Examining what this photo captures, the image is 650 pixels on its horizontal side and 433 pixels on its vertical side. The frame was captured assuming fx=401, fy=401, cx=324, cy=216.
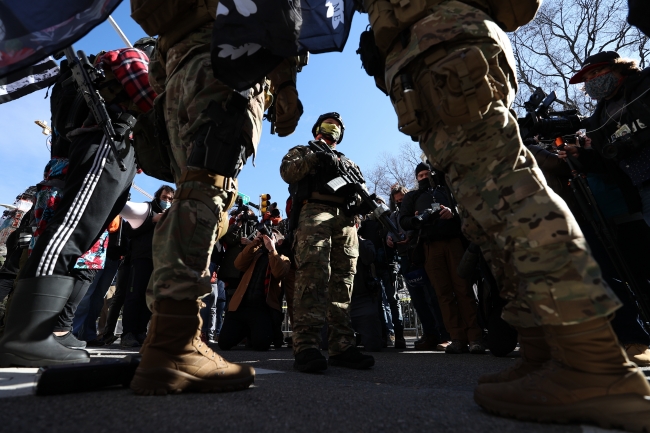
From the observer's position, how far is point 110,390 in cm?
127

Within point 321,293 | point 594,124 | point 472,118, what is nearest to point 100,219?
point 321,293

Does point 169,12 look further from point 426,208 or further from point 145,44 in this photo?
point 426,208

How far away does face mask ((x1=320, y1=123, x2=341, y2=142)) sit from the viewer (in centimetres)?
375

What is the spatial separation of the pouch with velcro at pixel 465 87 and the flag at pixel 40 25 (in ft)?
4.16

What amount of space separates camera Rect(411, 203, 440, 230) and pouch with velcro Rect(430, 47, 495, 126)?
9.74ft

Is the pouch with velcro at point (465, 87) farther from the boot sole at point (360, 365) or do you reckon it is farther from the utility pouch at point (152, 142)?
the boot sole at point (360, 365)

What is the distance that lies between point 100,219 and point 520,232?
205 cm

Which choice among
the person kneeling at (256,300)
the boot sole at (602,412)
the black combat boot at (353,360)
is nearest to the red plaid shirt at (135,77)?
the black combat boot at (353,360)

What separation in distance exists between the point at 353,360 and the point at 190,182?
1.71 m

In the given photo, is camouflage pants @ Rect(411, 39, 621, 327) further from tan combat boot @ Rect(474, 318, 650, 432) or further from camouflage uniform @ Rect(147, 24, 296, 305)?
camouflage uniform @ Rect(147, 24, 296, 305)

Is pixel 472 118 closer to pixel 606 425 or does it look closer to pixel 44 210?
pixel 606 425

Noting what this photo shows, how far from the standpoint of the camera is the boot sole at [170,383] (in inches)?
47.3

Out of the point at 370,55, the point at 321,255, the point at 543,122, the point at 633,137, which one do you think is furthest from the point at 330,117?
the point at 633,137

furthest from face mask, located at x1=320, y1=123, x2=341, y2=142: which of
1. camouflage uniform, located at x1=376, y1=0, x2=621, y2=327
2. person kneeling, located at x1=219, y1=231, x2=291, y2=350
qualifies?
camouflage uniform, located at x1=376, y1=0, x2=621, y2=327
